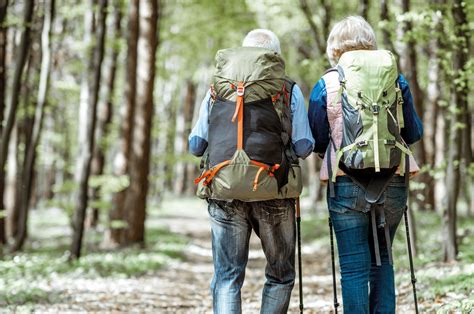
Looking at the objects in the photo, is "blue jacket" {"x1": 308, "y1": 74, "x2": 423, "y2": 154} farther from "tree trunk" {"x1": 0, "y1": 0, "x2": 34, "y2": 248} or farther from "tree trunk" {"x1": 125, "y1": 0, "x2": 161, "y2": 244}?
"tree trunk" {"x1": 125, "y1": 0, "x2": 161, "y2": 244}

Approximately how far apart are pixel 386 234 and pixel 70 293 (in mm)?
5318

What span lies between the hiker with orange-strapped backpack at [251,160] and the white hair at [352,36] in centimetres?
42

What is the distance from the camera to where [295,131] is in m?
4.14

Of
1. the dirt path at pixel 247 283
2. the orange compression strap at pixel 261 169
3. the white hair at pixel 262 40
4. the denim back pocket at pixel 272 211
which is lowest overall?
the dirt path at pixel 247 283

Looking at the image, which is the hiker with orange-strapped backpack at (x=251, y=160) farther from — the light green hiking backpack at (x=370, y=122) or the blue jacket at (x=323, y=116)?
the light green hiking backpack at (x=370, y=122)

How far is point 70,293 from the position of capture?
8266 millimetres

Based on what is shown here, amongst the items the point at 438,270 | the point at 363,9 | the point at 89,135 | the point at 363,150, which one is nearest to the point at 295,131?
the point at 363,150

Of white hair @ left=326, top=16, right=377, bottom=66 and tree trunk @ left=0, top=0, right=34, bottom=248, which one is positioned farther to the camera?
tree trunk @ left=0, top=0, right=34, bottom=248

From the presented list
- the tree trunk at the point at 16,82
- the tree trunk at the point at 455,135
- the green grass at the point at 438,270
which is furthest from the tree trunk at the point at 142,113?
the tree trunk at the point at 455,135

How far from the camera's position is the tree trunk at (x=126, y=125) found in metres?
14.1

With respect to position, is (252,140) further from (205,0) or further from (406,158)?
(205,0)

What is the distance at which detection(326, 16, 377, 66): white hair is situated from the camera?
4.24m

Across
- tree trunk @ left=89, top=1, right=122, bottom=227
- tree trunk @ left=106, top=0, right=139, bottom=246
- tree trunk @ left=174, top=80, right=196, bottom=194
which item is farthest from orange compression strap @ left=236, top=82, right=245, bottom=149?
tree trunk @ left=174, top=80, right=196, bottom=194

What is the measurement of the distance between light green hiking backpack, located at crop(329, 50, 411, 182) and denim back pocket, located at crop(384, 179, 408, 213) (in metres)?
0.13
